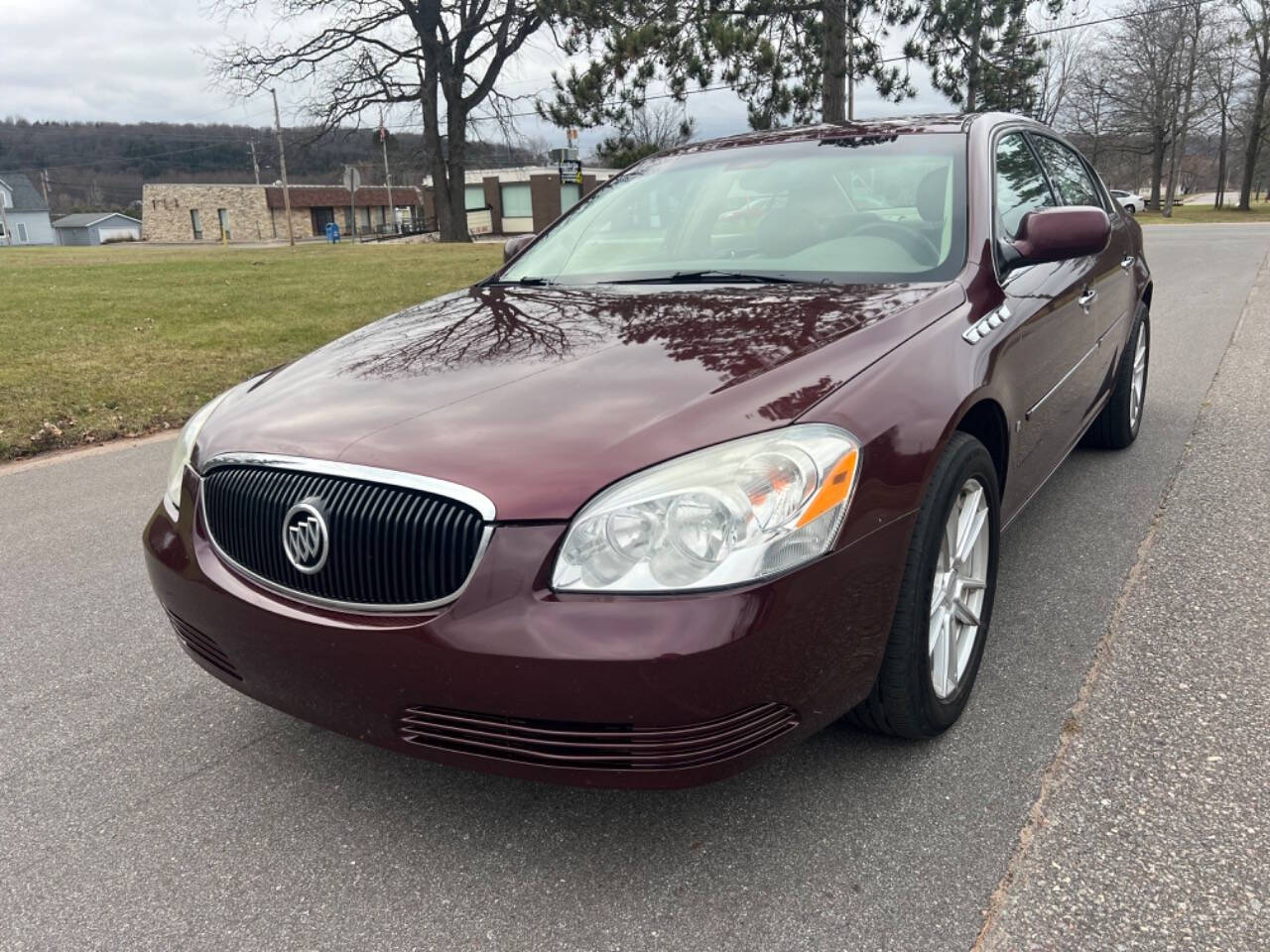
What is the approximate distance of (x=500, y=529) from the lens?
6.05 ft

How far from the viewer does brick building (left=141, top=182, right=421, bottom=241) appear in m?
71.7

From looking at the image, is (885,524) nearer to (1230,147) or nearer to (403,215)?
(1230,147)

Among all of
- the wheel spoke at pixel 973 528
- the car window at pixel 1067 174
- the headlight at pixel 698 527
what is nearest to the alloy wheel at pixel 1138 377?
the car window at pixel 1067 174

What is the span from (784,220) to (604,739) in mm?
2032

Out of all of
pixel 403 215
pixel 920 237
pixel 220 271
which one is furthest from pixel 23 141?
pixel 920 237

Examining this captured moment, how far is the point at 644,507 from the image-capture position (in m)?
1.83

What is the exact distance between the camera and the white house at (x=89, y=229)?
9700cm

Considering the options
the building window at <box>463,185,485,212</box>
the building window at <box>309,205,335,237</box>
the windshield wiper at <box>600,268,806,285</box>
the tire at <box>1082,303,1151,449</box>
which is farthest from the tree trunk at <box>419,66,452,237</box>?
the building window at <box>309,205,335,237</box>

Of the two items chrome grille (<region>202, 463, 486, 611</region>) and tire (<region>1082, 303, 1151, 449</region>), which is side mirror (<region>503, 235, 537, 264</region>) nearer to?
chrome grille (<region>202, 463, 486, 611</region>)

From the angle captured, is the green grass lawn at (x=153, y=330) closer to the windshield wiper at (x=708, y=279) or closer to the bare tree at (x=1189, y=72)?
the windshield wiper at (x=708, y=279)

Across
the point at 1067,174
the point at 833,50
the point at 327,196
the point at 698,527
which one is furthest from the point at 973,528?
the point at 327,196

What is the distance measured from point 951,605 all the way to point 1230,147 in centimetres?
7237

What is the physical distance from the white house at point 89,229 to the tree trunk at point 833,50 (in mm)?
95890

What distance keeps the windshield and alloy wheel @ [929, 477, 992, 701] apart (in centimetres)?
70
